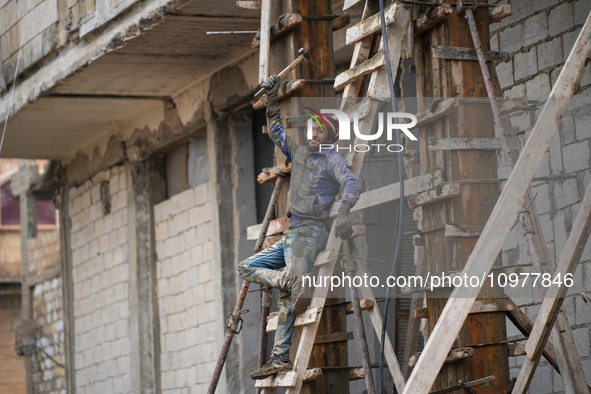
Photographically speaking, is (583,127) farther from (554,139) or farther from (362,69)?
(362,69)

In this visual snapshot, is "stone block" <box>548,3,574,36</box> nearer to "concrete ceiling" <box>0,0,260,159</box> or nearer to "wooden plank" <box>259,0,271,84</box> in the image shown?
"wooden plank" <box>259,0,271,84</box>

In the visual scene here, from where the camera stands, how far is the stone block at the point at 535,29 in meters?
7.34

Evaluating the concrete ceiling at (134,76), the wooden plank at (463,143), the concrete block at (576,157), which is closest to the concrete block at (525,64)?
the concrete block at (576,157)

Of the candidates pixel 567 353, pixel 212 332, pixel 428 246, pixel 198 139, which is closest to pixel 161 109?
pixel 198 139

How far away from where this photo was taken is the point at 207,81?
35.1 feet

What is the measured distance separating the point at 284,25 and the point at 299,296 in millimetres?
2174

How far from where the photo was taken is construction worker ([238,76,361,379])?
→ 236 inches

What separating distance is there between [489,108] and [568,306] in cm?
208

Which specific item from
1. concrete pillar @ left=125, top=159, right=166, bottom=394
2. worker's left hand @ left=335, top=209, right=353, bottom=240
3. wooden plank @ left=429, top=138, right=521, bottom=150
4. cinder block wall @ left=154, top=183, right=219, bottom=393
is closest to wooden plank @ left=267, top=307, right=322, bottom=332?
worker's left hand @ left=335, top=209, right=353, bottom=240

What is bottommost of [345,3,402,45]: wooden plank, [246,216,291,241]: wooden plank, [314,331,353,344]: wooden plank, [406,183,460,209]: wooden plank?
[314,331,353,344]: wooden plank

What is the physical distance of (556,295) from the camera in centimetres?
484

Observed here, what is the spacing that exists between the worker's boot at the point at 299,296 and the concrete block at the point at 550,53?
2.76 m

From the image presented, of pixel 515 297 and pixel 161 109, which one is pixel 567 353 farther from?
pixel 161 109

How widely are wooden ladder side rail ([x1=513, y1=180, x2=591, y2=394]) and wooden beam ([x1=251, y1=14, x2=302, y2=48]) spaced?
2.84 metres
